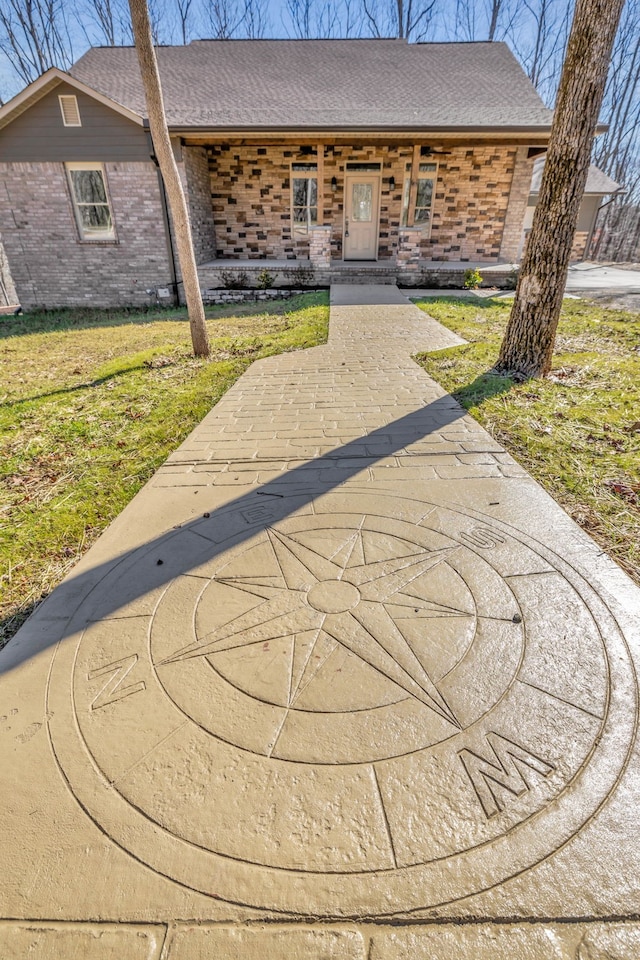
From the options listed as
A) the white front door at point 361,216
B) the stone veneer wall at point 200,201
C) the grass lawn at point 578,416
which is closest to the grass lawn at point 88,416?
the grass lawn at point 578,416

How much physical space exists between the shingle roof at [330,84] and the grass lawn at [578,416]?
27.2 ft

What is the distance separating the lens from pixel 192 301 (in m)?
6.66

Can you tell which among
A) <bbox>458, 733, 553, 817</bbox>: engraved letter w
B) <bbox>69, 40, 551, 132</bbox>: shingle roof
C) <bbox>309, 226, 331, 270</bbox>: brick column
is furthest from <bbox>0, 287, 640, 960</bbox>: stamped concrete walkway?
<bbox>69, 40, 551, 132</bbox>: shingle roof

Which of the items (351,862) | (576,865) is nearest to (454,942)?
(351,862)

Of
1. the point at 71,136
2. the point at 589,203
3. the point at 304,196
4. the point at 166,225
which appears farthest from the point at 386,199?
the point at 589,203

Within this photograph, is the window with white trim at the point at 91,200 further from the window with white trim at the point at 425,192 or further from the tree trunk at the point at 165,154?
the window with white trim at the point at 425,192

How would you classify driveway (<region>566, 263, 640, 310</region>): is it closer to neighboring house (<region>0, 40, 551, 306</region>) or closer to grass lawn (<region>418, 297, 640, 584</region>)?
neighboring house (<region>0, 40, 551, 306</region>)

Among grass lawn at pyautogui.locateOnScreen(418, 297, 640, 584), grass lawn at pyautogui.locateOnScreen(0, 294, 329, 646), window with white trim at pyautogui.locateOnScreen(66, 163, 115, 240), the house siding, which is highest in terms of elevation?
the house siding

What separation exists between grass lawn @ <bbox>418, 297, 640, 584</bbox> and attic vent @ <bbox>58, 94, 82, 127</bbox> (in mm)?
11185

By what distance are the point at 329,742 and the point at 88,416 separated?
4482 millimetres

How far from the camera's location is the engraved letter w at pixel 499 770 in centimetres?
143

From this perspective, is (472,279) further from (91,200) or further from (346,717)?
(346,717)

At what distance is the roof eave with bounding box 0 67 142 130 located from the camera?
11.0 m

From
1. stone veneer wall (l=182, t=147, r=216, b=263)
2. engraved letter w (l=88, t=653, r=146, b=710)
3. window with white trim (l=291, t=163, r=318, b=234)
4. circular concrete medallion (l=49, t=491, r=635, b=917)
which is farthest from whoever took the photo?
window with white trim (l=291, t=163, r=318, b=234)
